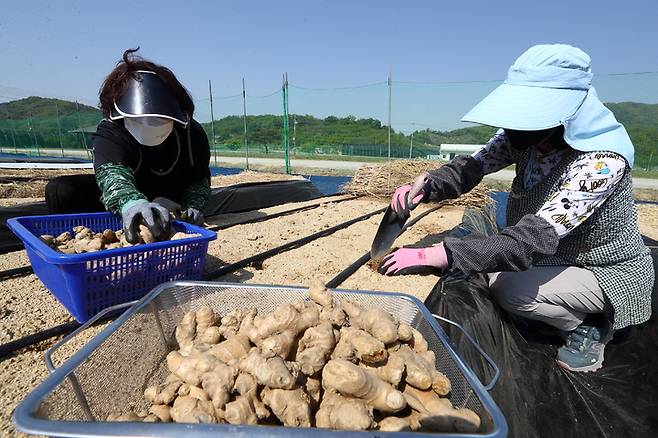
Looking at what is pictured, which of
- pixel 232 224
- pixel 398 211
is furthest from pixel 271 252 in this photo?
pixel 232 224

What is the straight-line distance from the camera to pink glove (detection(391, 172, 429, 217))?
2242 mm

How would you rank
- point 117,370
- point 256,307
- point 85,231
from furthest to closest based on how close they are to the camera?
point 85,231
point 256,307
point 117,370

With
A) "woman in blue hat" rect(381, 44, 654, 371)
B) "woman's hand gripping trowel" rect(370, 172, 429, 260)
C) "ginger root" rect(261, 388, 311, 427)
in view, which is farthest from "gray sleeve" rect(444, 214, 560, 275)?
"ginger root" rect(261, 388, 311, 427)

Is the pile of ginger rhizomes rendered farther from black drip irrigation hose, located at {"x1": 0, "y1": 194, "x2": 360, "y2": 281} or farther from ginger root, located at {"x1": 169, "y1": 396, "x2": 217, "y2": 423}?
black drip irrigation hose, located at {"x1": 0, "y1": 194, "x2": 360, "y2": 281}

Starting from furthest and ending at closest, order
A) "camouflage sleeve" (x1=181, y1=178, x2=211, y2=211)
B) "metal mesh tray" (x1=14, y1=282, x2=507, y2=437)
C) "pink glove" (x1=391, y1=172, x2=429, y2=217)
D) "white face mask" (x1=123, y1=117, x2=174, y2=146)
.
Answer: "camouflage sleeve" (x1=181, y1=178, x2=211, y2=211), "pink glove" (x1=391, y1=172, x2=429, y2=217), "white face mask" (x1=123, y1=117, x2=174, y2=146), "metal mesh tray" (x1=14, y1=282, x2=507, y2=437)

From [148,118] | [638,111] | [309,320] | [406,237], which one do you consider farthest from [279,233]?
[638,111]

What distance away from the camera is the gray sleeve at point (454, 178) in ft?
7.58

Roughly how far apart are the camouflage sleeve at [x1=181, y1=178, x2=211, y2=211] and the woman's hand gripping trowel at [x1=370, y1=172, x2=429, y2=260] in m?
1.27

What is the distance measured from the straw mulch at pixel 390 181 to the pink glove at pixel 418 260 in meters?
4.10

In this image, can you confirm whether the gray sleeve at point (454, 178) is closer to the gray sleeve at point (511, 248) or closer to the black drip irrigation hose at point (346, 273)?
the black drip irrigation hose at point (346, 273)

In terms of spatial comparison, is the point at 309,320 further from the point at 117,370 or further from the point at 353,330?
the point at 117,370

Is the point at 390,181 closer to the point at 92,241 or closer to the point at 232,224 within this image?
the point at 232,224

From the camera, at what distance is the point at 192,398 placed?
906 mm

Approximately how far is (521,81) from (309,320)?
4.03 ft
